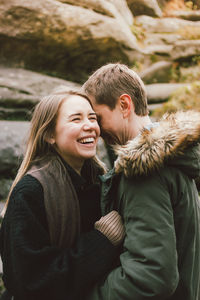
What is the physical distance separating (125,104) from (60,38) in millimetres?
5295

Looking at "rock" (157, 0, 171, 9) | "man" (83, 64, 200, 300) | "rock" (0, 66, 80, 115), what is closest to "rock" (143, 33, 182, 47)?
"rock" (157, 0, 171, 9)

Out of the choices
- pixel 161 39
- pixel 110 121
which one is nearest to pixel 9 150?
pixel 110 121

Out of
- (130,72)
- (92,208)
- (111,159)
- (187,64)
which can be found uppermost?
(130,72)

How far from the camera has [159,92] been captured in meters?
7.80

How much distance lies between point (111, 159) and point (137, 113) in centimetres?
404

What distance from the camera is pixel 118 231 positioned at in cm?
174

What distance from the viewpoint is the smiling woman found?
1674 millimetres

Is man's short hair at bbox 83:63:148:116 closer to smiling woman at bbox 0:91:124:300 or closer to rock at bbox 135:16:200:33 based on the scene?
smiling woman at bbox 0:91:124:300

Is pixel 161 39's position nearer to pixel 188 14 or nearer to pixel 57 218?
pixel 188 14

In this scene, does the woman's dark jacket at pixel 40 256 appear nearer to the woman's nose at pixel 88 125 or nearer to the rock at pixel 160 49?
the woman's nose at pixel 88 125

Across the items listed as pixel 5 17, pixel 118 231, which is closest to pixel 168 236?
pixel 118 231

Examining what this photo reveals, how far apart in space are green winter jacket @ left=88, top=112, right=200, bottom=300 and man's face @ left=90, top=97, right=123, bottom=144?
1.44 ft

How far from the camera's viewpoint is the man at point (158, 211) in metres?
1.48

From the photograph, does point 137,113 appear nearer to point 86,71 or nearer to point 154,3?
point 86,71
